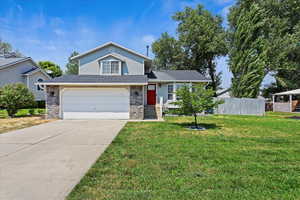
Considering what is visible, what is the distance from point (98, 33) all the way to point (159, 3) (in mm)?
7495

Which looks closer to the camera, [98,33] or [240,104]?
[240,104]

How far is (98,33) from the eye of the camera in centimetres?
1958

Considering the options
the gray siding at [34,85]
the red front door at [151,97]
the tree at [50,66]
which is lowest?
the red front door at [151,97]

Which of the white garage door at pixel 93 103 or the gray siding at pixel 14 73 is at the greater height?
the gray siding at pixel 14 73

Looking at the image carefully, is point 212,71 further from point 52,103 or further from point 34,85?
point 34,85

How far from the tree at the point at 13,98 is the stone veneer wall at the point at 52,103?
2.59 meters

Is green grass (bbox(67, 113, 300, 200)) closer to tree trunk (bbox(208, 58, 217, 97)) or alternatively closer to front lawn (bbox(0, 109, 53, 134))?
front lawn (bbox(0, 109, 53, 134))

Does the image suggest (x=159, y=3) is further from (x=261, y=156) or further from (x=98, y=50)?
(x=261, y=156)

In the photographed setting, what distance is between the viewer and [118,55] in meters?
16.2

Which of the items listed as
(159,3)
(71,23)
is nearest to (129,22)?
(159,3)

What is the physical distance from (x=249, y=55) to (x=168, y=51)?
11747 mm

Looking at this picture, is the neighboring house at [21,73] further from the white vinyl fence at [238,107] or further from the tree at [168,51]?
the white vinyl fence at [238,107]

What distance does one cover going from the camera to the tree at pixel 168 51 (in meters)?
27.3

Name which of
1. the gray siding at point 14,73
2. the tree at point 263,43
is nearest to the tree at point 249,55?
the tree at point 263,43
